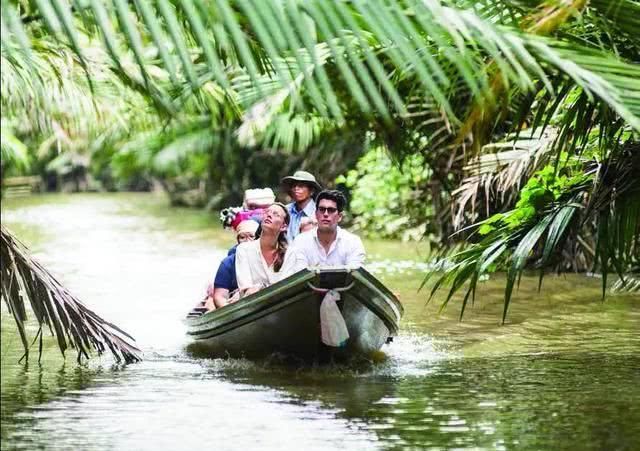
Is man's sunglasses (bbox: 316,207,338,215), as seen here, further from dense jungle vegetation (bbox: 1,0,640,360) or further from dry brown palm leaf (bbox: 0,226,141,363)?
dry brown palm leaf (bbox: 0,226,141,363)

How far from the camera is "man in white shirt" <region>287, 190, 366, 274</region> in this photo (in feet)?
29.1

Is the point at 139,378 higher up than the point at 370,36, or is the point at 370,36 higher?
the point at 370,36

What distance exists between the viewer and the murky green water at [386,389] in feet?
21.4

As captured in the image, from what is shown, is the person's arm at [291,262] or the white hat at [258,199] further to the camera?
the white hat at [258,199]

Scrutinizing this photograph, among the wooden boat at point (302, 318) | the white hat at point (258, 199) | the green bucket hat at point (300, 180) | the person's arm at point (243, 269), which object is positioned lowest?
the wooden boat at point (302, 318)

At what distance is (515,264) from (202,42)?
337 cm

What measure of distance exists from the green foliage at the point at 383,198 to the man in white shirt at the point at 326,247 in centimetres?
823

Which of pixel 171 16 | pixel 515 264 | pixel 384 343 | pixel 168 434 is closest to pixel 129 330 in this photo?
pixel 384 343

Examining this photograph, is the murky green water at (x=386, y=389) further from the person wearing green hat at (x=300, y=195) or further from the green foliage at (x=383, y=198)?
the green foliage at (x=383, y=198)

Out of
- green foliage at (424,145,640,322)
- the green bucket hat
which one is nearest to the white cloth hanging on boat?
green foliage at (424,145,640,322)

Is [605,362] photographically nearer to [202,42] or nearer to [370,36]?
[370,36]

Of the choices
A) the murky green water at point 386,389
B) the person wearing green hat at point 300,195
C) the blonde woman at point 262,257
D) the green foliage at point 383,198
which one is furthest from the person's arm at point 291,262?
the green foliage at point 383,198

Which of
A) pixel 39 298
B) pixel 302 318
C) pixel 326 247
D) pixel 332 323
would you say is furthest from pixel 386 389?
pixel 39 298

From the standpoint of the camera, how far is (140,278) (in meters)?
16.3
